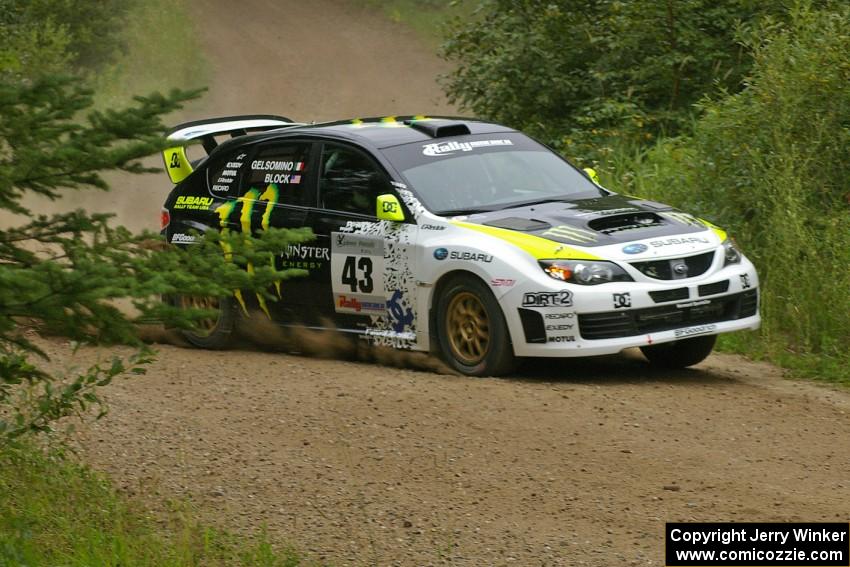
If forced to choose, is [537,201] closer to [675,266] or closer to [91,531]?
[675,266]

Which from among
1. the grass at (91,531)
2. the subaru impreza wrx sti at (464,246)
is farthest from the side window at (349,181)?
the grass at (91,531)

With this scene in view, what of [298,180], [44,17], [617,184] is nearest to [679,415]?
[298,180]

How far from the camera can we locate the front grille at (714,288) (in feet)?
29.0

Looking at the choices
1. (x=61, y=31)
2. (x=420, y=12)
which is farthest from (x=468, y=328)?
(x=420, y=12)

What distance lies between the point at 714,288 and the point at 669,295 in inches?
16.0

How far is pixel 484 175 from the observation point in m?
9.86

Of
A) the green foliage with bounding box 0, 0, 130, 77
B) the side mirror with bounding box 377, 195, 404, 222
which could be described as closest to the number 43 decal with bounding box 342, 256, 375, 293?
the side mirror with bounding box 377, 195, 404, 222

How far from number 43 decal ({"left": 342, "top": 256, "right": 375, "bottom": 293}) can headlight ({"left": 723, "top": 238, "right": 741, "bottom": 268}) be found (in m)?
2.43

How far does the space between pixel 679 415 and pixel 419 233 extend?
2.36 metres

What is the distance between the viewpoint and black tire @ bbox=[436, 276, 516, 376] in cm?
877

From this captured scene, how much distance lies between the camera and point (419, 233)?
930 cm

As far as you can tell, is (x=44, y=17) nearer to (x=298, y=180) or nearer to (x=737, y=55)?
(x=737, y=55)

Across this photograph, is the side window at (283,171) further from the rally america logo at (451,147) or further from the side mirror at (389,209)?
the rally america logo at (451,147)

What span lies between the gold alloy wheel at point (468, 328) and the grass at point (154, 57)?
18.3 metres
